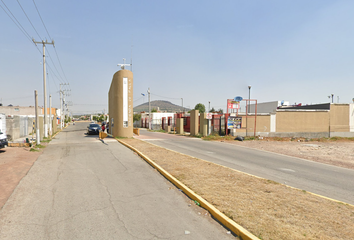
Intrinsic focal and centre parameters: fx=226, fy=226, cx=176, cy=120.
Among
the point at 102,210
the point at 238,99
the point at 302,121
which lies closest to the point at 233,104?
the point at 238,99

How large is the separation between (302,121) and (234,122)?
8817 millimetres

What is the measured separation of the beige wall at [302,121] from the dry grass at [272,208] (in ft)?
68.2

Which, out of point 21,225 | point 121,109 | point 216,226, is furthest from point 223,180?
point 121,109

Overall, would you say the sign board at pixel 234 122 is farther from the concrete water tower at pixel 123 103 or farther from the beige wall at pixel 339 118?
the beige wall at pixel 339 118

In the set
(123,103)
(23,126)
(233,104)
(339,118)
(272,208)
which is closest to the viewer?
(272,208)

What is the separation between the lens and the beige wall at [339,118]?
2813 centimetres

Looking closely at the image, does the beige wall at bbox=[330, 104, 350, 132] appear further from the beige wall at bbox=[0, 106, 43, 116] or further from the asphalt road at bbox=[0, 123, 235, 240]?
the beige wall at bbox=[0, 106, 43, 116]

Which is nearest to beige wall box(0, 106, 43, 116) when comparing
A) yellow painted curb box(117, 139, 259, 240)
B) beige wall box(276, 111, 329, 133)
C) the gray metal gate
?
the gray metal gate

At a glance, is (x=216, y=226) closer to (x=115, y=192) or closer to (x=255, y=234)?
(x=255, y=234)

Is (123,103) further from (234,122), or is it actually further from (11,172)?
(11,172)

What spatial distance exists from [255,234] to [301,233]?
0.81 metres

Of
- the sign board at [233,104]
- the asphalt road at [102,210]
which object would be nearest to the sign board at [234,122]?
the sign board at [233,104]

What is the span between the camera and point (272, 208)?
4.99 metres

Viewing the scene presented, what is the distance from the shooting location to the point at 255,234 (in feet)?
12.6
